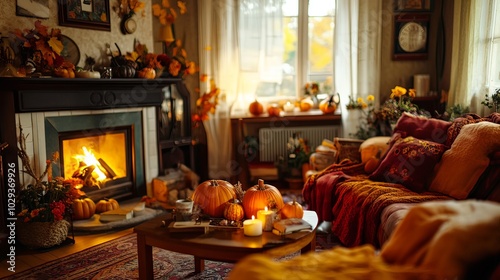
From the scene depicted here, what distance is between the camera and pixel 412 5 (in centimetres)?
451

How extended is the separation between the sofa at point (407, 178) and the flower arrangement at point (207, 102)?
1.79 m

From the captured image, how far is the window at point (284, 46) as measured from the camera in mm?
4691

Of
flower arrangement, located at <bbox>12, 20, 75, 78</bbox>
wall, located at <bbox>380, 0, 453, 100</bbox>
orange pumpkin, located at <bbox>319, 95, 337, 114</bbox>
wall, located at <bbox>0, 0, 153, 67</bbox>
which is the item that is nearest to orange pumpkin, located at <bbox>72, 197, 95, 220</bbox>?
flower arrangement, located at <bbox>12, 20, 75, 78</bbox>

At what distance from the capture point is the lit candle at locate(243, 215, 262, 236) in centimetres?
195

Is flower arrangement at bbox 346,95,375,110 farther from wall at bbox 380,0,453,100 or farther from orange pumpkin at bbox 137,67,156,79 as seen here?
orange pumpkin at bbox 137,67,156,79

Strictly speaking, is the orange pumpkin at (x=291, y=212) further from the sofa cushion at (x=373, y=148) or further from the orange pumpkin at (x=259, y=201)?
the sofa cushion at (x=373, y=148)

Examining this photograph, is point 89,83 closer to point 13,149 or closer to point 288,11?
point 13,149

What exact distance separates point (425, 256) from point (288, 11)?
400cm

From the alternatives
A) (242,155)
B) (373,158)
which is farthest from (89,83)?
(373,158)

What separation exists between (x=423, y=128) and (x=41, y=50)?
278cm

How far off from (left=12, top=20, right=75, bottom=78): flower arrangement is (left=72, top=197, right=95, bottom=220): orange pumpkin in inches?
38.8

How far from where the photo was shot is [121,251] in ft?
9.52

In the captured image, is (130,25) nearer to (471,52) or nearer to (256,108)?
(256,108)

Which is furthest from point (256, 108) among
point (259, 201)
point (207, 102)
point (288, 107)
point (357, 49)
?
point (259, 201)
